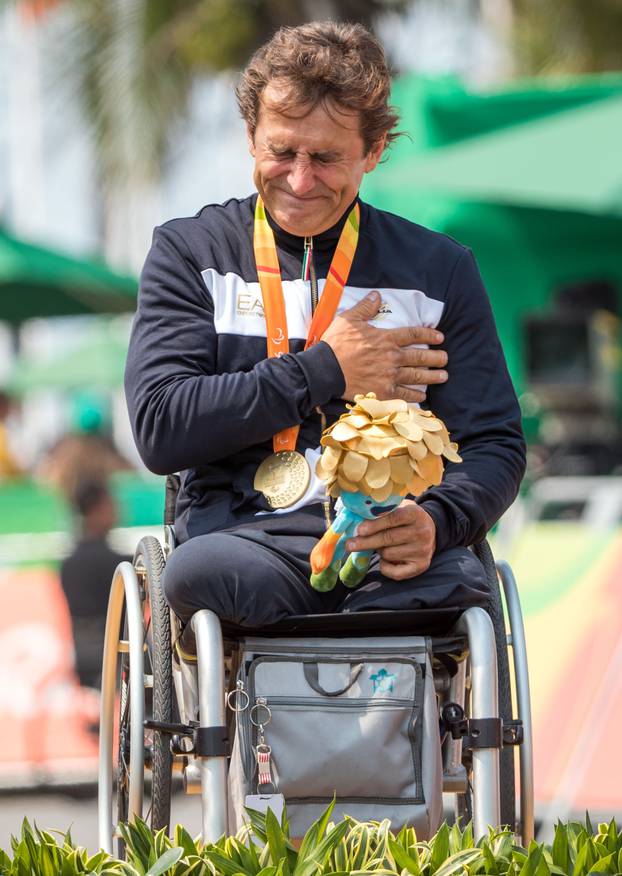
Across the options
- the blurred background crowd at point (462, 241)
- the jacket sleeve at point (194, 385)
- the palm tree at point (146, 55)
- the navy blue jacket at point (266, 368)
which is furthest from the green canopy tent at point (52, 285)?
the jacket sleeve at point (194, 385)

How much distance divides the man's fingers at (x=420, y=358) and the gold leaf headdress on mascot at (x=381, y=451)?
13.1 inches

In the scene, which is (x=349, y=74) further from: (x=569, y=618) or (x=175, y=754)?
(x=569, y=618)

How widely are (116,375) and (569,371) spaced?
11493 mm

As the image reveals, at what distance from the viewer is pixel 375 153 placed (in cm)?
327

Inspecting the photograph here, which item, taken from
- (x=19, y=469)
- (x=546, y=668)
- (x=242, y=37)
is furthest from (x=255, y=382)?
(x=242, y=37)

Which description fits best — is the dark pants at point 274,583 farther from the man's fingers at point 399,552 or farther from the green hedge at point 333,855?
the green hedge at point 333,855

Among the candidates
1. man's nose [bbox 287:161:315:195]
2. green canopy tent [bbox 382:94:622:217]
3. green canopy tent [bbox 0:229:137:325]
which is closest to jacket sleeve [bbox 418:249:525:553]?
man's nose [bbox 287:161:315:195]

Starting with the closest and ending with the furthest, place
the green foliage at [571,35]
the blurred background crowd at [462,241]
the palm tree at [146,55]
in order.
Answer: the blurred background crowd at [462,241] → the palm tree at [146,55] → the green foliage at [571,35]

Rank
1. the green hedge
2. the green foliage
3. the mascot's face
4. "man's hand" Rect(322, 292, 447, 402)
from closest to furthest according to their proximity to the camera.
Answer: the green hedge
the mascot's face
"man's hand" Rect(322, 292, 447, 402)
the green foliage

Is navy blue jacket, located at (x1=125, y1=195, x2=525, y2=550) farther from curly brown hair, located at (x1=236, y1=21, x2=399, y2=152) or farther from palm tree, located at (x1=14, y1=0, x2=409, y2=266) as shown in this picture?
palm tree, located at (x1=14, y1=0, x2=409, y2=266)

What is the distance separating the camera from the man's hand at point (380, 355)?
3.08 m

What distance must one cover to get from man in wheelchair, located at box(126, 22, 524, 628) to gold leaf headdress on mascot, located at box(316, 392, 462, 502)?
0.15m

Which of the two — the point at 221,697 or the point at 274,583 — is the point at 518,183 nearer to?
the point at 274,583

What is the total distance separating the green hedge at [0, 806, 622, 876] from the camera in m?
2.66
